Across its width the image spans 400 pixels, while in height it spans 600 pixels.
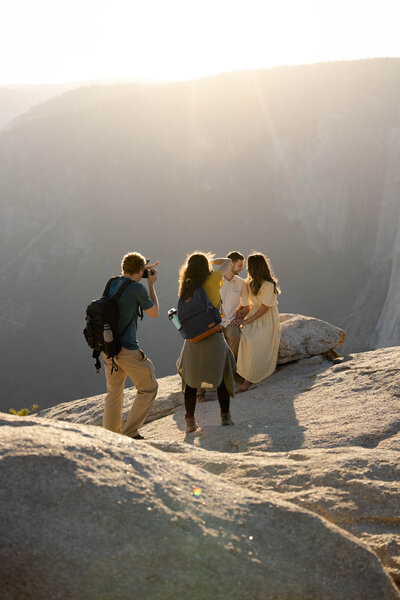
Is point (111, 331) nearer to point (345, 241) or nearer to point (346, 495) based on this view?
point (346, 495)

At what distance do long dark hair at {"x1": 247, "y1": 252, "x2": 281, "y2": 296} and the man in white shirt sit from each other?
181 mm

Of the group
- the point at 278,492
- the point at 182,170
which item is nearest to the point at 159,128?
the point at 182,170

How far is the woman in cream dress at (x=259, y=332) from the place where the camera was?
624cm

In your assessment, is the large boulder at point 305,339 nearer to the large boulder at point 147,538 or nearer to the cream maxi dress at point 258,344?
the cream maxi dress at point 258,344

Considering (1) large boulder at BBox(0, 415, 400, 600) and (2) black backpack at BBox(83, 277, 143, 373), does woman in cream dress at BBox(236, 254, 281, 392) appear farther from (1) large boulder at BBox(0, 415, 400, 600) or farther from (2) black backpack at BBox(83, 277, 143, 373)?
(1) large boulder at BBox(0, 415, 400, 600)

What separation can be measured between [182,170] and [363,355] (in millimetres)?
26246

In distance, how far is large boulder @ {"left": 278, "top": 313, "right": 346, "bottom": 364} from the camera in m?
6.98

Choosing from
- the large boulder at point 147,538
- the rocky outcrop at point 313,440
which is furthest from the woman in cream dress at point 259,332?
the large boulder at point 147,538

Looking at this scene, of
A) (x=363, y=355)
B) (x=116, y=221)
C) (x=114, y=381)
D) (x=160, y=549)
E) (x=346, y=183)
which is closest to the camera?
(x=160, y=549)

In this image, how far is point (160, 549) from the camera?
1620mm

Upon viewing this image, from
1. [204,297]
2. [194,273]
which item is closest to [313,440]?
[204,297]

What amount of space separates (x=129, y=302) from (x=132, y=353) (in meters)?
0.44

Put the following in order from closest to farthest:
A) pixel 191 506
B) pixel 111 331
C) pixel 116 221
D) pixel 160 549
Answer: pixel 160 549, pixel 191 506, pixel 111 331, pixel 116 221

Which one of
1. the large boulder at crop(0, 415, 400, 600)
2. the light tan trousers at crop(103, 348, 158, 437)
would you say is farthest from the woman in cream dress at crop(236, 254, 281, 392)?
the large boulder at crop(0, 415, 400, 600)
